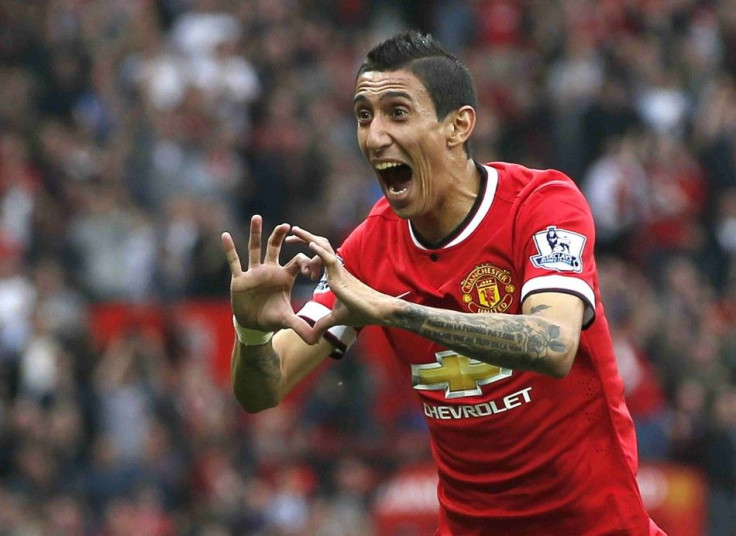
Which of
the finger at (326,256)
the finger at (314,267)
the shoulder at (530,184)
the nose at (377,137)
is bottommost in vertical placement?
the finger at (314,267)

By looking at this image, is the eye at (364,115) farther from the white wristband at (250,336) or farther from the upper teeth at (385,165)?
the white wristband at (250,336)

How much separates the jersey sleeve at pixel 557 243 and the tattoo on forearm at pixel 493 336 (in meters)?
0.23

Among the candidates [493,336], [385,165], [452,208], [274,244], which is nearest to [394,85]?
[385,165]

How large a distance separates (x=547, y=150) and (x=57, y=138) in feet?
15.5

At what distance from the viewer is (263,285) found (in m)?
5.77

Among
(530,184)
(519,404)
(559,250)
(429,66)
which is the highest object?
(429,66)

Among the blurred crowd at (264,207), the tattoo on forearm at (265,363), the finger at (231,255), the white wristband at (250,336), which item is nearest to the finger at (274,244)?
the finger at (231,255)

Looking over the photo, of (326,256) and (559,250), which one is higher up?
(326,256)

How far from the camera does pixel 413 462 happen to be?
12.9 meters

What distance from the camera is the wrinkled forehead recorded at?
5820 millimetres

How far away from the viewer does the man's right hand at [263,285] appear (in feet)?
18.8

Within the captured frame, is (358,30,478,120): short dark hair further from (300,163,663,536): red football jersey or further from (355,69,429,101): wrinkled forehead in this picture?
(300,163,663,536): red football jersey

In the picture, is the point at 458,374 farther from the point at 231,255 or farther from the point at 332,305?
the point at 231,255

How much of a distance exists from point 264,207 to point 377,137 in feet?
32.2
